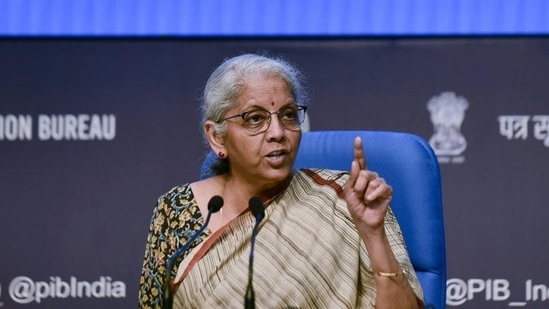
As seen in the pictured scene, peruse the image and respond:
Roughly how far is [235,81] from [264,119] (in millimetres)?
116

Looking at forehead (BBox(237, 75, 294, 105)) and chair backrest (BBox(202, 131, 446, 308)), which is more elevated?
forehead (BBox(237, 75, 294, 105))

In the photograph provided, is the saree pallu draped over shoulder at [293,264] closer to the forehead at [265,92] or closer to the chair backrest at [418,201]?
the chair backrest at [418,201]

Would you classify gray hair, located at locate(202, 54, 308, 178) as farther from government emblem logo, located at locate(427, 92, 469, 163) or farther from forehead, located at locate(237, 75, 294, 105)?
government emblem logo, located at locate(427, 92, 469, 163)

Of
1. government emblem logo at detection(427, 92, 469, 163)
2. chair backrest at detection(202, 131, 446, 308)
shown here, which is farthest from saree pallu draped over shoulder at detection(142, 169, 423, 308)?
government emblem logo at detection(427, 92, 469, 163)

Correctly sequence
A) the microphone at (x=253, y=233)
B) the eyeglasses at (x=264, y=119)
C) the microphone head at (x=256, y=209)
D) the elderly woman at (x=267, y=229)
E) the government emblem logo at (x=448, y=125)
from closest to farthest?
the microphone at (x=253, y=233)
the microphone head at (x=256, y=209)
the elderly woman at (x=267, y=229)
the eyeglasses at (x=264, y=119)
the government emblem logo at (x=448, y=125)

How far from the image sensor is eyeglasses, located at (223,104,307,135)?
261 cm

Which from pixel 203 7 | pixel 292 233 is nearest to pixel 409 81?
pixel 203 7

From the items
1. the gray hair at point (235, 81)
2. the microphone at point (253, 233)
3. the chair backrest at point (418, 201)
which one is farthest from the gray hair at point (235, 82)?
the microphone at point (253, 233)

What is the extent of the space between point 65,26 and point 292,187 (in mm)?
1762

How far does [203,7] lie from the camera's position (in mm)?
4129

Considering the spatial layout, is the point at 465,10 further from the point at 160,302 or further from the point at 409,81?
the point at 160,302

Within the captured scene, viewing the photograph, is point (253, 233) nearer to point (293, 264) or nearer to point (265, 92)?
point (293, 264)

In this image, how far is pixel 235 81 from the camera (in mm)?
2641

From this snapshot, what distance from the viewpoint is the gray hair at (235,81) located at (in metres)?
2.64
